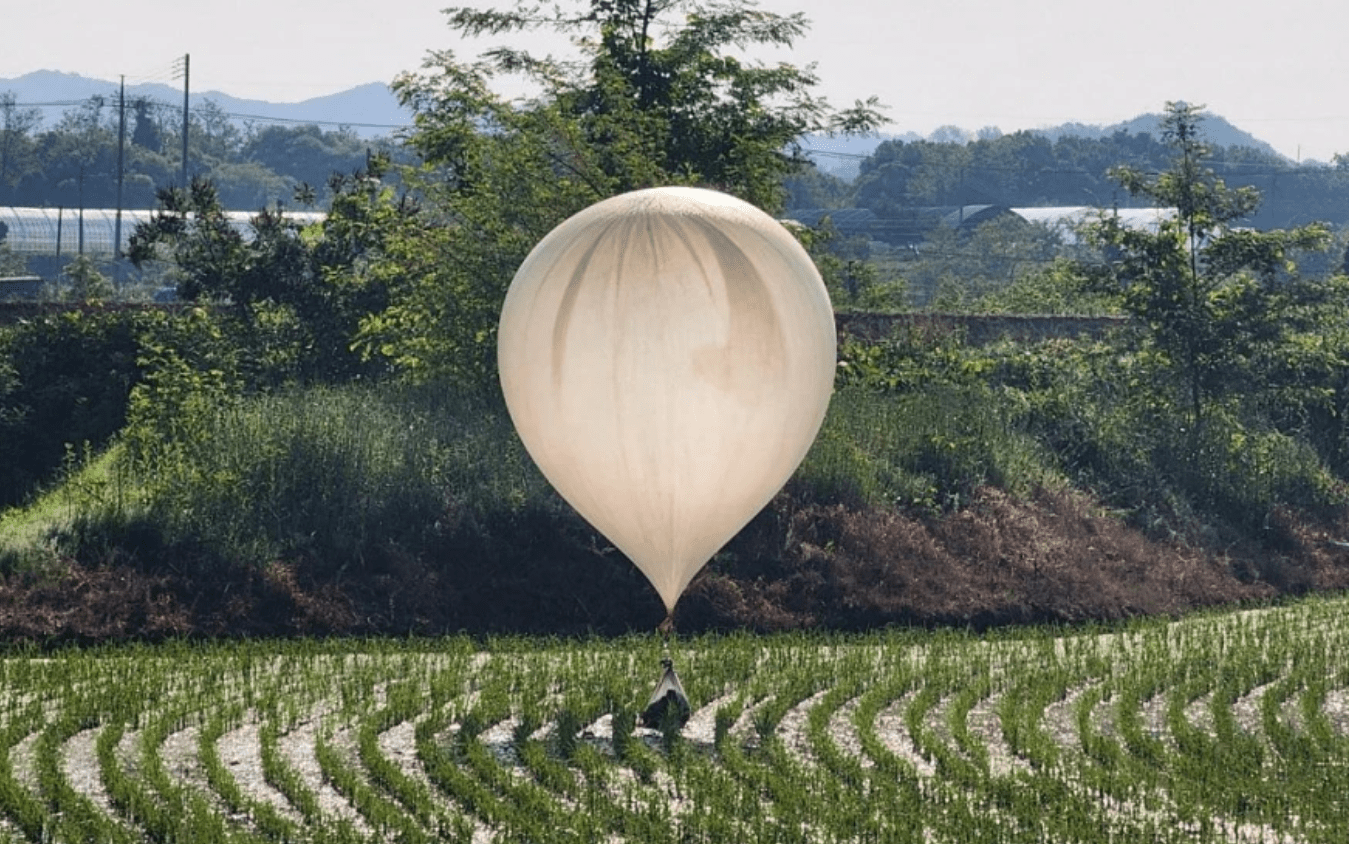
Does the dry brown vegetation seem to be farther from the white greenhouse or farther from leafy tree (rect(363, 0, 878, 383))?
the white greenhouse

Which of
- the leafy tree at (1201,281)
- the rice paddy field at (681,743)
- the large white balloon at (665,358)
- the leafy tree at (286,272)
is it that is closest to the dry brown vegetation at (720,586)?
the rice paddy field at (681,743)

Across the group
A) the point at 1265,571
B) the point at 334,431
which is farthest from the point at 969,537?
the point at 334,431

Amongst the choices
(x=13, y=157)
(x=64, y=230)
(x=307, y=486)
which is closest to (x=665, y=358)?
(x=307, y=486)

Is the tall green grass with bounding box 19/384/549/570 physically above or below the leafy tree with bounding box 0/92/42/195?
below

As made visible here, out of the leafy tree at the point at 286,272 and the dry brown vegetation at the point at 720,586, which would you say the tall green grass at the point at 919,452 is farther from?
the leafy tree at the point at 286,272

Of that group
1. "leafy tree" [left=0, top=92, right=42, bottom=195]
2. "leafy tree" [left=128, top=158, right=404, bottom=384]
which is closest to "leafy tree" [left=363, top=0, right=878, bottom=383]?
"leafy tree" [left=128, top=158, right=404, bottom=384]

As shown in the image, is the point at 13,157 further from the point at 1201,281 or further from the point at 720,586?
the point at 720,586
